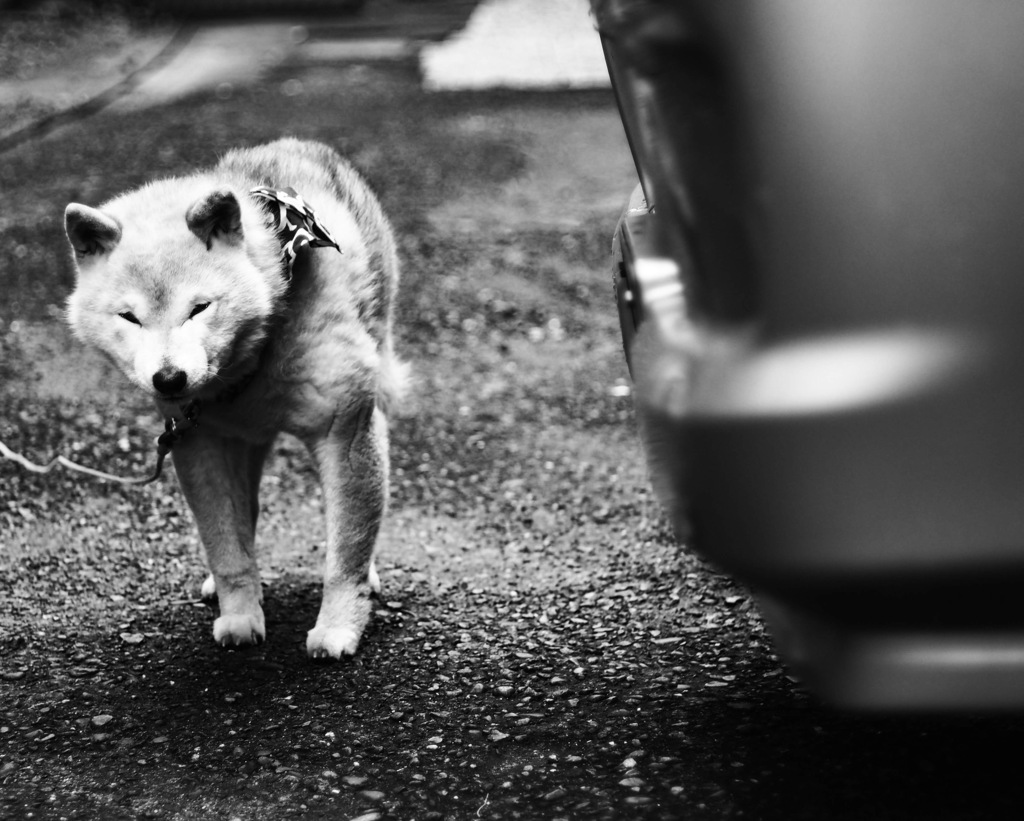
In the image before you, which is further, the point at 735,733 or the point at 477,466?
the point at 477,466

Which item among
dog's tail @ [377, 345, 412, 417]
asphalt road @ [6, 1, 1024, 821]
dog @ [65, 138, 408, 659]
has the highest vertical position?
dog @ [65, 138, 408, 659]

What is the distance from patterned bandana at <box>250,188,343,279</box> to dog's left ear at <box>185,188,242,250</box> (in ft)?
0.41

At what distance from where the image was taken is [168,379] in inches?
105

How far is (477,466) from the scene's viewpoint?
454 cm

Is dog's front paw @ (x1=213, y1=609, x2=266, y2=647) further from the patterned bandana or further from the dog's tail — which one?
the patterned bandana

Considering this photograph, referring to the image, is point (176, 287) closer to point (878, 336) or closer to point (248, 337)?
point (248, 337)

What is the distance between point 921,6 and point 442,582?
7.57 feet

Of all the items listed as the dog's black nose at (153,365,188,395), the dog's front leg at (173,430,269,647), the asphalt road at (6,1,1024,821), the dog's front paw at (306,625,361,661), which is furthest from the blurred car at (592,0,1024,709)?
the dog's front leg at (173,430,269,647)

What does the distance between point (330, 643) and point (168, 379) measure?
0.85 meters

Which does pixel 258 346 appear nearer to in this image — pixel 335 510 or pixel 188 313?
pixel 188 313

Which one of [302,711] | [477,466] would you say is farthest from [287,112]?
[302,711]

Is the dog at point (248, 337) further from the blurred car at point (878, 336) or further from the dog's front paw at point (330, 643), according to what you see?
the blurred car at point (878, 336)

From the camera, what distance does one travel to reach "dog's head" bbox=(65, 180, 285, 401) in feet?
9.00

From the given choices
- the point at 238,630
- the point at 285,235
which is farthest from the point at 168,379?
the point at 238,630
